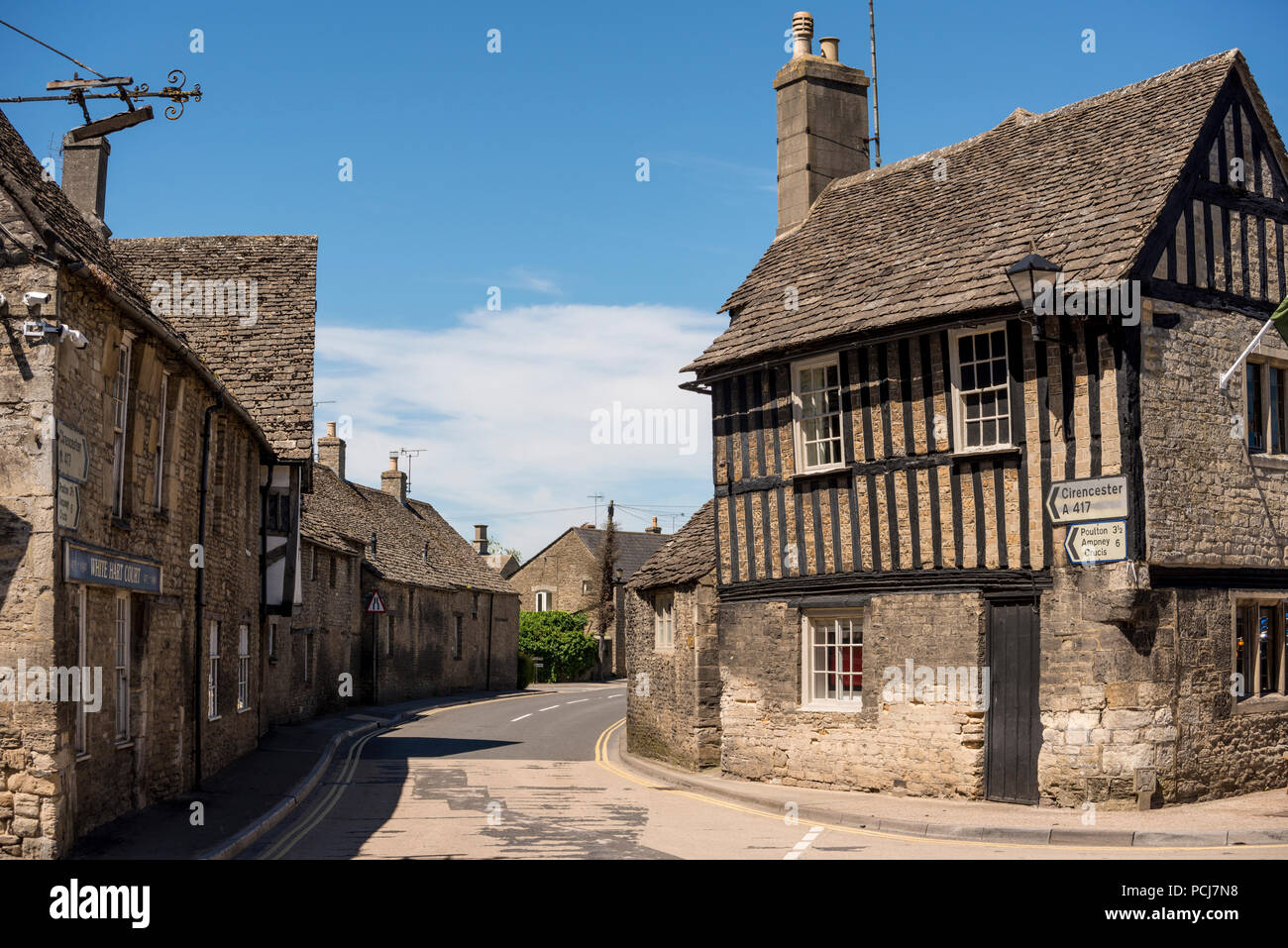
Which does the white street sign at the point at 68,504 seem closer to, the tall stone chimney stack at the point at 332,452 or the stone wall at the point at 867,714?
the stone wall at the point at 867,714

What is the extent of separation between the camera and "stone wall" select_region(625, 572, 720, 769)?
2030 centimetres

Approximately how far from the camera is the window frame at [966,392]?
1547cm

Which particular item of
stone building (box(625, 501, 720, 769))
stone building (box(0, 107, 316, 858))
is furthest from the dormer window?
stone building (box(0, 107, 316, 858))

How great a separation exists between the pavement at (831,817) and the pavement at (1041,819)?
0.03ft

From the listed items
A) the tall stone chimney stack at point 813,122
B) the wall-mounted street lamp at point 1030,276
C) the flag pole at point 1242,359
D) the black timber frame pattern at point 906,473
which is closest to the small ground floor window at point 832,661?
the black timber frame pattern at point 906,473

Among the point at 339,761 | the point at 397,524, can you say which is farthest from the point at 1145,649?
the point at 397,524

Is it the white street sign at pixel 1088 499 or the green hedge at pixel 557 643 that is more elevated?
the white street sign at pixel 1088 499

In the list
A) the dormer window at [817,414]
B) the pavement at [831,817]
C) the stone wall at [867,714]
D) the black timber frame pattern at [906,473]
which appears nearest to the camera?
the pavement at [831,817]

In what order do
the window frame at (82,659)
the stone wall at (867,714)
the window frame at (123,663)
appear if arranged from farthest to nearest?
the stone wall at (867,714) < the window frame at (123,663) < the window frame at (82,659)

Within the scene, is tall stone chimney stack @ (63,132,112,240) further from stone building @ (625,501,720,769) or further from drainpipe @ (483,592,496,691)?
drainpipe @ (483,592,496,691)

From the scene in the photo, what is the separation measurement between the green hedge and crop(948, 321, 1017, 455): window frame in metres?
41.7

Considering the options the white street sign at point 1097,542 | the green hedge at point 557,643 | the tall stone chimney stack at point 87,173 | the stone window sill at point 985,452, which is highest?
the tall stone chimney stack at point 87,173
